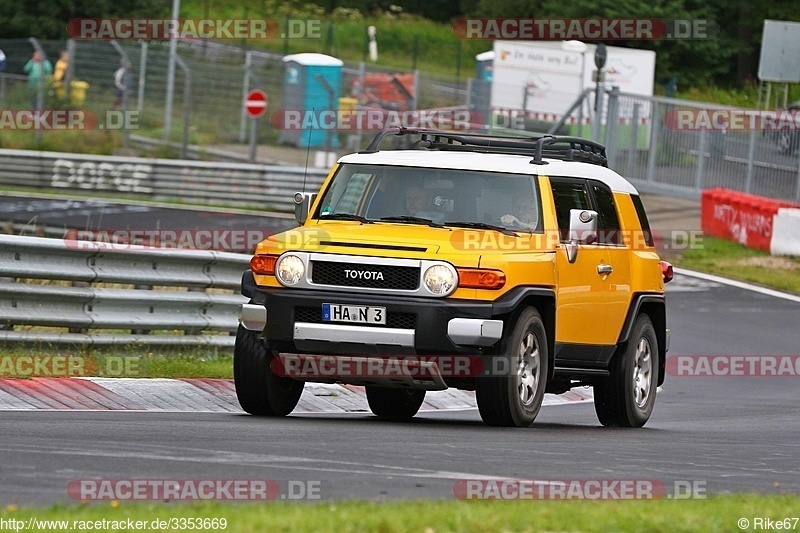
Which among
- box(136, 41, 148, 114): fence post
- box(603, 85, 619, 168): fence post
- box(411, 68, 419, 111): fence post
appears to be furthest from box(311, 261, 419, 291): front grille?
box(411, 68, 419, 111): fence post

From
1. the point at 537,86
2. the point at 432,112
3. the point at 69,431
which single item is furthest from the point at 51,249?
the point at 537,86

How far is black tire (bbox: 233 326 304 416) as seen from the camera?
1073 cm

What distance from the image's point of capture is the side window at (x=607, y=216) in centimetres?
1213

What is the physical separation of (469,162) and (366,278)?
1.55 m

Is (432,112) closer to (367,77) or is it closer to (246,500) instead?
(367,77)

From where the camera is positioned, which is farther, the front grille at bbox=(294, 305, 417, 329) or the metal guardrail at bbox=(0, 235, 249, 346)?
the metal guardrail at bbox=(0, 235, 249, 346)

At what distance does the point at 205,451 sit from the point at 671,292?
51.5 feet

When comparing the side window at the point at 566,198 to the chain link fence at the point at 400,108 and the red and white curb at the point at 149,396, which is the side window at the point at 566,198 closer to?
the red and white curb at the point at 149,396

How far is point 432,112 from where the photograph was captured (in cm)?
3653

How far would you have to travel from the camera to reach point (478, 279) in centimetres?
1016

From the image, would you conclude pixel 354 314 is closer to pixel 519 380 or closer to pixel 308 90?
pixel 519 380

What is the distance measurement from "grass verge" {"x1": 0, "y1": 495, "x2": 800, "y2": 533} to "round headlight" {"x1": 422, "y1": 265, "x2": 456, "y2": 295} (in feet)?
10.3

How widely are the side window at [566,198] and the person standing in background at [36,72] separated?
23474 millimetres

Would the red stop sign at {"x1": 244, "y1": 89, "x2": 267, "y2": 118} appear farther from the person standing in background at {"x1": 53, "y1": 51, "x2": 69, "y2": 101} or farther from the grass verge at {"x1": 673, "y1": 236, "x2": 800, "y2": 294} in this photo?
the grass verge at {"x1": 673, "y1": 236, "x2": 800, "y2": 294}
